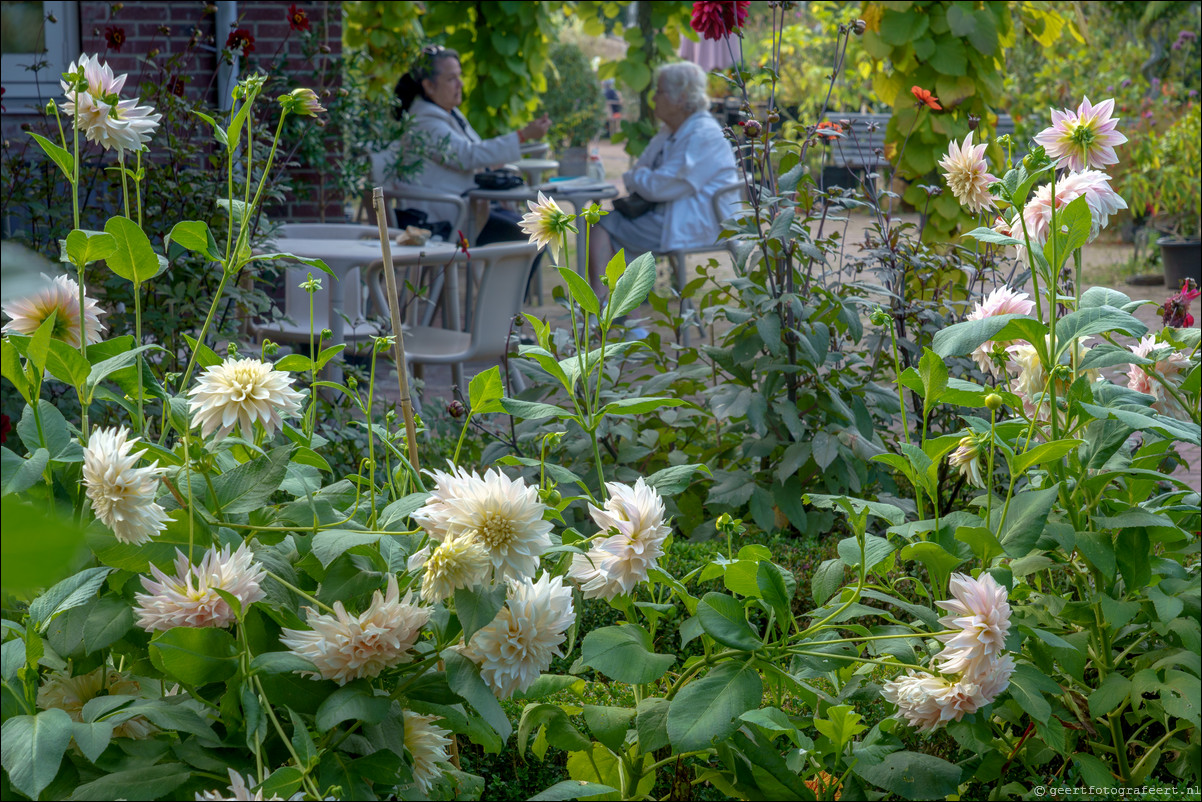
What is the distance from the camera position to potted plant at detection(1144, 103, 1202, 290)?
7312 millimetres

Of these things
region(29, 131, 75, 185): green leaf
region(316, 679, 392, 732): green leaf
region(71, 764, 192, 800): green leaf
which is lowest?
region(71, 764, 192, 800): green leaf

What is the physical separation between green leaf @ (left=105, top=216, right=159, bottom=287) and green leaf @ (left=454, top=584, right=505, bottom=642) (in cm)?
50

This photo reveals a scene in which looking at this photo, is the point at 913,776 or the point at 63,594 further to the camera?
the point at 913,776

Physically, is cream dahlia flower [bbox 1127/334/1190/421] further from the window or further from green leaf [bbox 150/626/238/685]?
the window

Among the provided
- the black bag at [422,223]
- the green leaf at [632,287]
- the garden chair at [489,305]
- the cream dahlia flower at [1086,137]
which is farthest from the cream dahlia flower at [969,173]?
the black bag at [422,223]

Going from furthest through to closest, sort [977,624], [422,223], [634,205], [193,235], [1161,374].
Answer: [634,205] → [422,223] → [1161,374] → [193,235] → [977,624]

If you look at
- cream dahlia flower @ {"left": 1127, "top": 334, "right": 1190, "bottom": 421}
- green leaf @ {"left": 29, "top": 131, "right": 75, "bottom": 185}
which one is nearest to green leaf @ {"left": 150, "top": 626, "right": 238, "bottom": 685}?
green leaf @ {"left": 29, "top": 131, "right": 75, "bottom": 185}

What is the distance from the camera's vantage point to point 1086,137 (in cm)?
140

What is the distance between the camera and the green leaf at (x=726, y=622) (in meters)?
1.11

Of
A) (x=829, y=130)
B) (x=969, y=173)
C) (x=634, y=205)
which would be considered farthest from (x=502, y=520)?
(x=634, y=205)

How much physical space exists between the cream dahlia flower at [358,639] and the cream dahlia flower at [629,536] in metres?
0.19

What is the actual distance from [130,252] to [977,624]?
3.16 ft

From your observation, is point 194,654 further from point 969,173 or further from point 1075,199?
point 969,173

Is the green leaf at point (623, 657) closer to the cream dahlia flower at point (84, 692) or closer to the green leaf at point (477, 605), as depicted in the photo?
the green leaf at point (477, 605)
